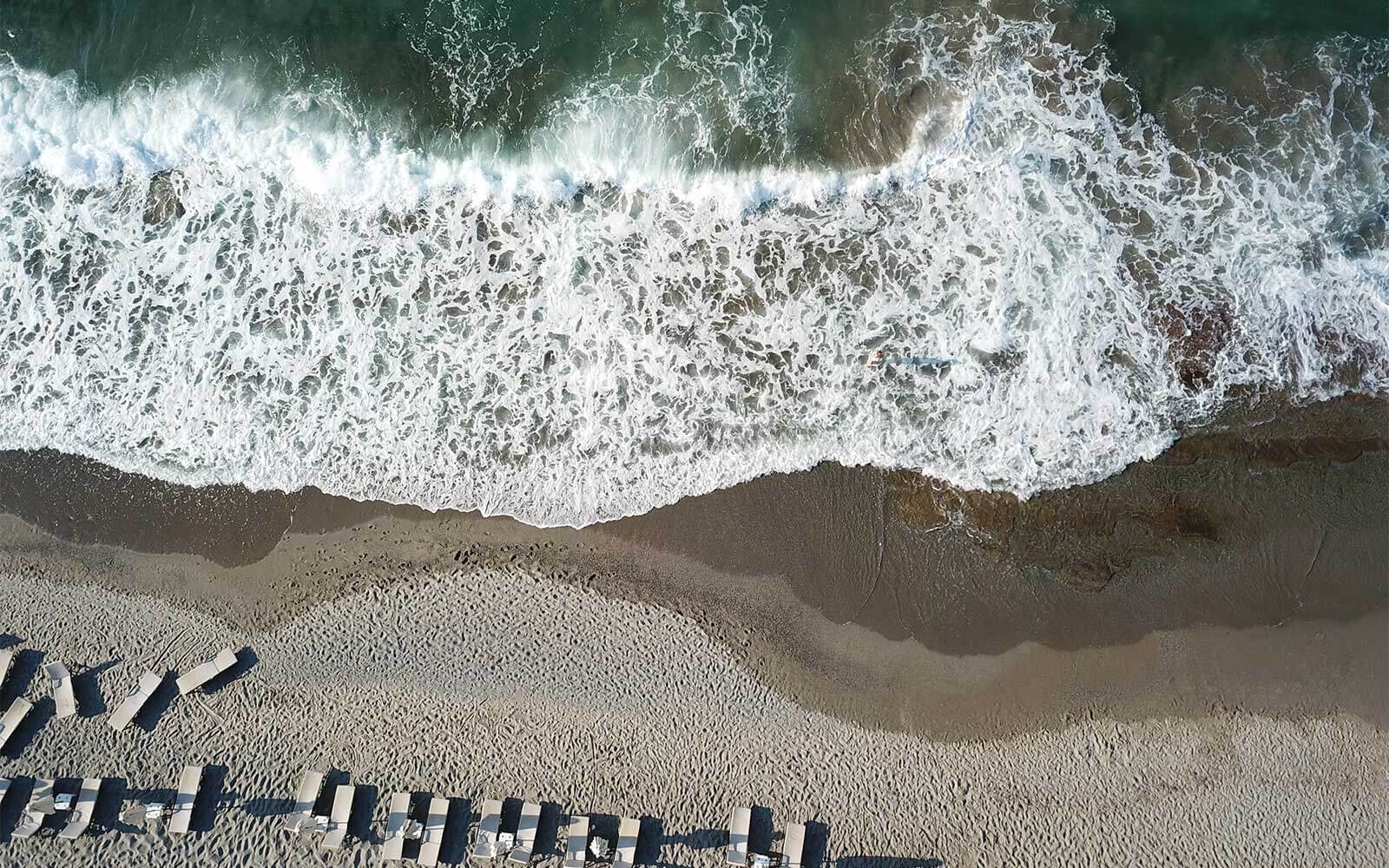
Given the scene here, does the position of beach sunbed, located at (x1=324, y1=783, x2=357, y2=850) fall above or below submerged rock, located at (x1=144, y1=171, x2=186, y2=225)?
below

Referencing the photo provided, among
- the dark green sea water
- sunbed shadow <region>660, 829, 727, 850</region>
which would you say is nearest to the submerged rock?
the dark green sea water

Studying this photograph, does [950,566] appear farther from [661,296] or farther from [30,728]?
[30,728]

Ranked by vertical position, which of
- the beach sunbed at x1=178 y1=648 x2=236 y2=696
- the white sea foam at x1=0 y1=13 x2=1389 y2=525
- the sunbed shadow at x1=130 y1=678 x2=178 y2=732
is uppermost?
the white sea foam at x1=0 y1=13 x2=1389 y2=525

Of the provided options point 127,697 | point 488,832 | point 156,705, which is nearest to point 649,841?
point 488,832

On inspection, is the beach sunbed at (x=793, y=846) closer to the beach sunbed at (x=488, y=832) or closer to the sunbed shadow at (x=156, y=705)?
the beach sunbed at (x=488, y=832)

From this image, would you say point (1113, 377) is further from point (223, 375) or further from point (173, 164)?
point (173, 164)

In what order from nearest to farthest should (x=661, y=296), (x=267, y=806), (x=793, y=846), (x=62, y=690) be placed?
1. (x=793, y=846)
2. (x=267, y=806)
3. (x=62, y=690)
4. (x=661, y=296)

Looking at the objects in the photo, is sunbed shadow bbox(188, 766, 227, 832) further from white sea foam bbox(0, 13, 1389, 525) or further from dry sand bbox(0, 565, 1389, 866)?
white sea foam bbox(0, 13, 1389, 525)
